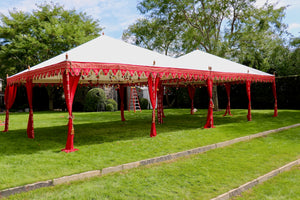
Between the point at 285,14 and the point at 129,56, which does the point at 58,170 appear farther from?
the point at 285,14

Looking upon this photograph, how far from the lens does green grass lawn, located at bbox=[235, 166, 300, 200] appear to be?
349 cm

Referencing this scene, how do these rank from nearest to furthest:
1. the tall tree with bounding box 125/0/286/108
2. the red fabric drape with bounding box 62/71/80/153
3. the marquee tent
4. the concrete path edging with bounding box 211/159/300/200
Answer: the concrete path edging with bounding box 211/159/300/200 → the red fabric drape with bounding box 62/71/80/153 → the marquee tent → the tall tree with bounding box 125/0/286/108

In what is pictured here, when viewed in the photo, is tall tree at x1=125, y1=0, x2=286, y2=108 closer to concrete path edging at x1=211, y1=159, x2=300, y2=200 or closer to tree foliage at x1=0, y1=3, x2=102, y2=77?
tree foliage at x1=0, y1=3, x2=102, y2=77

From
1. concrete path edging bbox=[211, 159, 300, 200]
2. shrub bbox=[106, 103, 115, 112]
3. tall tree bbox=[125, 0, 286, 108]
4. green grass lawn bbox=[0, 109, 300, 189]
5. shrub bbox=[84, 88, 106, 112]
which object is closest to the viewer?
concrete path edging bbox=[211, 159, 300, 200]

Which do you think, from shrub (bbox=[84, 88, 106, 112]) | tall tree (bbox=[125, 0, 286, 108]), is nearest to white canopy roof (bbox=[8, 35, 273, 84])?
tall tree (bbox=[125, 0, 286, 108])

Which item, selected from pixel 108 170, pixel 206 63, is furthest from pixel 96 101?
pixel 108 170

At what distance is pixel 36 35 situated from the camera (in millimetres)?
22156

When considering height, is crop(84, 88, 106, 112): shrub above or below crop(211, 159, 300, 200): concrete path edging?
above

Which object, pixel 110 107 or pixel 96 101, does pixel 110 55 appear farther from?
→ pixel 96 101

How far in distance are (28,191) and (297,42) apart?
59.7 ft

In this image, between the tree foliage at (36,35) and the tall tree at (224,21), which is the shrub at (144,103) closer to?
the tall tree at (224,21)

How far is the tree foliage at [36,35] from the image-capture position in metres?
21.3

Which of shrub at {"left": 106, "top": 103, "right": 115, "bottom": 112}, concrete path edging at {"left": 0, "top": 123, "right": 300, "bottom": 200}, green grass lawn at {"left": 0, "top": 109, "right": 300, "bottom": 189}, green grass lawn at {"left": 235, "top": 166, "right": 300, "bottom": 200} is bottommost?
green grass lawn at {"left": 235, "top": 166, "right": 300, "bottom": 200}

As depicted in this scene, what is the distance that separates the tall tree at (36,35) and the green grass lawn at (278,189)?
68.9 feet
